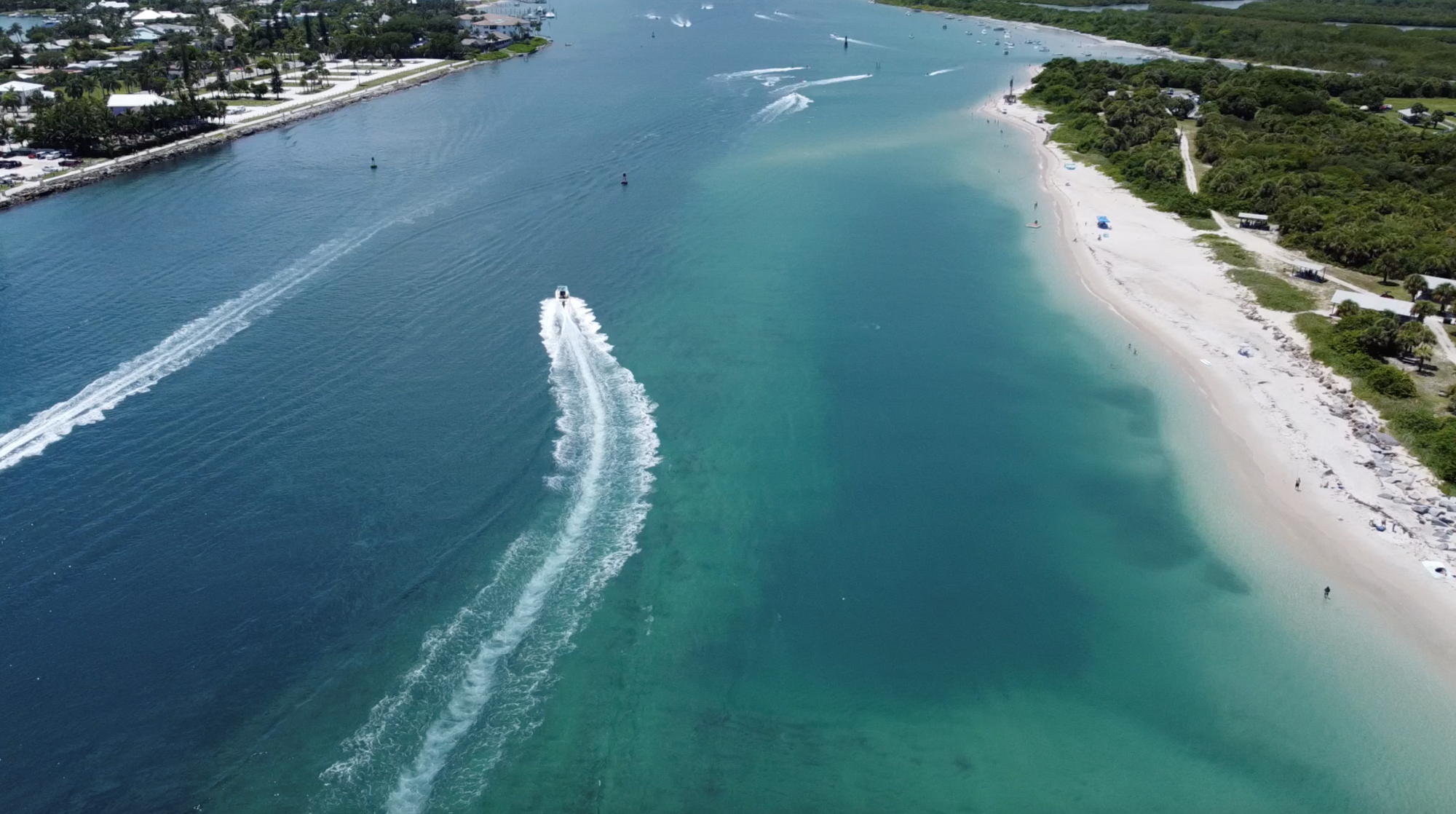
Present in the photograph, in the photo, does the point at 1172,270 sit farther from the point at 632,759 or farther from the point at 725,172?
the point at 632,759

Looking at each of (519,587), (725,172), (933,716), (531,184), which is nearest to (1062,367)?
(933,716)

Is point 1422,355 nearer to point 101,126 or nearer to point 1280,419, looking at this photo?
point 1280,419

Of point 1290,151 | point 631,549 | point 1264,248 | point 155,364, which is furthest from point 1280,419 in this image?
point 155,364

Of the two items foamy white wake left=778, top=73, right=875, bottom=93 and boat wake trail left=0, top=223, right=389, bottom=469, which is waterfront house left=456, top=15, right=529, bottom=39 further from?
boat wake trail left=0, top=223, right=389, bottom=469

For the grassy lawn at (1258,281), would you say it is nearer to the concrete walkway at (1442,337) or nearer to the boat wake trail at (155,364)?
the concrete walkway at (1442,337)

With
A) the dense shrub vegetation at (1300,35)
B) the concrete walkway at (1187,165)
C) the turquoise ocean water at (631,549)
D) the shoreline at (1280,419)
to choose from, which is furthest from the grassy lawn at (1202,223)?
the dense shrub vegetation at (1300,35)
